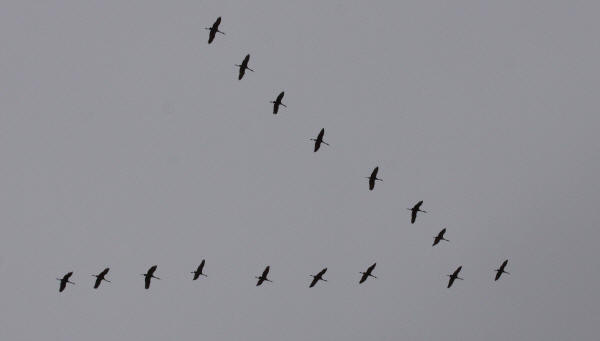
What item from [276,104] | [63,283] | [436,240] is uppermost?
[276,104]

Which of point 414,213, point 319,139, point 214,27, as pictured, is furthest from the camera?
point 414,213

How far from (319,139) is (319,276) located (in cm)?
1628

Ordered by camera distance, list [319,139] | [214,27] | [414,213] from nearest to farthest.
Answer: [214,27] < [319,139] < [414,213]

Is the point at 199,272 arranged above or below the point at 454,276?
below

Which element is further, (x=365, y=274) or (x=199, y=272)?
(x=365, y=274)

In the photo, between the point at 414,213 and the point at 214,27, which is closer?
the point at 214,27

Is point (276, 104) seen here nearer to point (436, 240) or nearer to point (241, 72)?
→ point (241, 72)

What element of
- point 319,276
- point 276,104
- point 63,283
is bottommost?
point 63,283

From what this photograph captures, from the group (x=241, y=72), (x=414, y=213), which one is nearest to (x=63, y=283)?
(x=241, y=72)

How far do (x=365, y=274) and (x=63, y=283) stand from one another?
3269 cm

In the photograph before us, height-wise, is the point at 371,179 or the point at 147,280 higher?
the point at 371,179

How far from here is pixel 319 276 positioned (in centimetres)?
10262

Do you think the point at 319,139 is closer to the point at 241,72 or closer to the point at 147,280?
the point at 241,72

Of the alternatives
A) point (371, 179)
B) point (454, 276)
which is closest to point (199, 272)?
point (371, 179)
